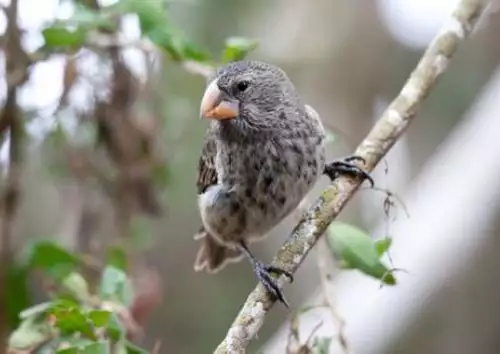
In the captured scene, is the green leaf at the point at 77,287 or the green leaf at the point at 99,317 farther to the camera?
the green leaf at the point at 77,287

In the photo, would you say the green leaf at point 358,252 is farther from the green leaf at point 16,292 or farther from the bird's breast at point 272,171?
the green leaf at point 16,292

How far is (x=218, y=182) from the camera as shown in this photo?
6.25 ft

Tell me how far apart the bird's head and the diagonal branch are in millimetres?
260

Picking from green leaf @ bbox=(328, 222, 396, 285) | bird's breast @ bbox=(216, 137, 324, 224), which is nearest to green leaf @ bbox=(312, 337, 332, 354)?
green leaf @ bbox=(328, 222, 396, 285)

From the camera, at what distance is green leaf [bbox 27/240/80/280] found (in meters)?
1.72

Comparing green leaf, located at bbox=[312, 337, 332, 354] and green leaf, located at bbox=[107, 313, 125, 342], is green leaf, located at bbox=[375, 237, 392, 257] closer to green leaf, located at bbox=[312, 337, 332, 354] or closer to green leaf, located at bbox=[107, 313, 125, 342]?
green leaf, located at bbox=[312, 337, 332, 354]

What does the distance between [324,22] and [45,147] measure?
244 centimetres

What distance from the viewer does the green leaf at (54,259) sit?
172cm

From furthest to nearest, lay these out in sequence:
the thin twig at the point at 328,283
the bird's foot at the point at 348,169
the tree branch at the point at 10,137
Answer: the tree branch at the point at 10,137 < the bird's foot at the point at 348,169 < the thin twig at the point at 328,283

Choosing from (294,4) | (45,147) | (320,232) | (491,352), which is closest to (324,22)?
(294,4)

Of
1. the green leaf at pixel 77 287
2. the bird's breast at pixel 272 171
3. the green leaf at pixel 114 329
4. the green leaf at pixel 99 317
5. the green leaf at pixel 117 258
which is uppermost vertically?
the bird's breast at pixel 272 171

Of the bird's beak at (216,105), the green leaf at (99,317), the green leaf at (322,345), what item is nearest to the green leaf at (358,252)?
the green leaf at (322,345)

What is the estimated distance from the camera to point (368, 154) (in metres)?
1.59

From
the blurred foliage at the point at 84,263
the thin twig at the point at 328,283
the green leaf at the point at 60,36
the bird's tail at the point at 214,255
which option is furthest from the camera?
the bird's tail at the point at 214,255
